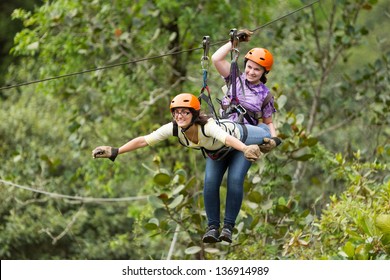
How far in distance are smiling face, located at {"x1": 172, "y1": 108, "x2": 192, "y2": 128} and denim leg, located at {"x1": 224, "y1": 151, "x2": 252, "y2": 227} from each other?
487mm

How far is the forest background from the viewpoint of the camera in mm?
9367

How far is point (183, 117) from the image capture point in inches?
233

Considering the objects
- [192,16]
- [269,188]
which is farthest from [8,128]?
[269,188]

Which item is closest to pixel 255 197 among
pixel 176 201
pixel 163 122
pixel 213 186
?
pixel 176 201

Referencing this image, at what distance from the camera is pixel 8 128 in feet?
52.1

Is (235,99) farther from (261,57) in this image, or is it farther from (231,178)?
(231,178)

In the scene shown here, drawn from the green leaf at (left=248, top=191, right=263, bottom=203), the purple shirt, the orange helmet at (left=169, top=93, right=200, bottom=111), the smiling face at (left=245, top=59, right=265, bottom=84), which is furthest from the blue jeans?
the green leaf at (left=248, top=191, right=263, bottom=203)

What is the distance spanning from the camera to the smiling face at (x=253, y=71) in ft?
20.9

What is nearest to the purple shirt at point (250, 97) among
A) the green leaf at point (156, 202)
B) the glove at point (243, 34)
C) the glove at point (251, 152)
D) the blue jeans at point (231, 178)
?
the blue jeans at point (231, 178)

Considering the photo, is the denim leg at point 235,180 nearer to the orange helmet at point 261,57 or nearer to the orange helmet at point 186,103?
the orange helmet at point 186,103

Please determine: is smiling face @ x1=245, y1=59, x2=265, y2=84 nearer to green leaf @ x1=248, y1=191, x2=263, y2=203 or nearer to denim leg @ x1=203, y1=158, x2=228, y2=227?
denim leg @ x1=203, y1=158, x2=228, y2=227

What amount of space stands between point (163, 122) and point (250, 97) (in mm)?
→ 7376

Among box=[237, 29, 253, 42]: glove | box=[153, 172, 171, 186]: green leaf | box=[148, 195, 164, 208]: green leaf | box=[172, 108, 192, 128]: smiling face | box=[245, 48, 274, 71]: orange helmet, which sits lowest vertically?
box=[148, 195, 164, 208]: green leaf
